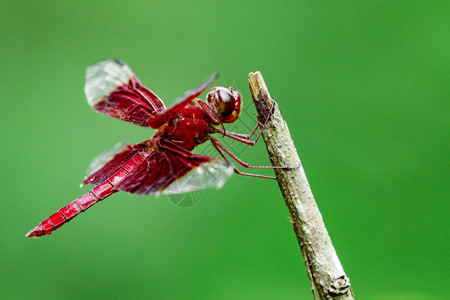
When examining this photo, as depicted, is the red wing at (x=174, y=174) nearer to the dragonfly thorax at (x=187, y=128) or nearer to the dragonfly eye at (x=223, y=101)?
the dragonfly thorax at (x=187, y=128)

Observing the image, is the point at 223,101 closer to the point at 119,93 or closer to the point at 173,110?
the point at 173,110

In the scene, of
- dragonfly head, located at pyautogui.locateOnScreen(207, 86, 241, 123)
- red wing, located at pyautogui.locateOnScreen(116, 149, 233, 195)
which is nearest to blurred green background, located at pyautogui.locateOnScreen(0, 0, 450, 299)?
dragonfly head, located at pyautogui.locateOnScreen(207, 86, 241, 123)

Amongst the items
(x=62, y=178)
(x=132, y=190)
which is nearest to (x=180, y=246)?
(x=62, y=178)

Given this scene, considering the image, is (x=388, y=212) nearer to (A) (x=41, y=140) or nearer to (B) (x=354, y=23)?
(B) (x=354, y=23)

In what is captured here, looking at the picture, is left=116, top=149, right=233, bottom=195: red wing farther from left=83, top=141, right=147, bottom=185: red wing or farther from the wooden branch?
the wooden branch

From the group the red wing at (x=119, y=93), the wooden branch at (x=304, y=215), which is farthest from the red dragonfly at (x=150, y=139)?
the wooden branch at (x=304, y=215)
